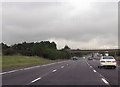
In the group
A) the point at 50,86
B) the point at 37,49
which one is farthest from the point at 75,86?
the point at 37,49

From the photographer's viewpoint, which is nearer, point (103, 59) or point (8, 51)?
point (103, 59)

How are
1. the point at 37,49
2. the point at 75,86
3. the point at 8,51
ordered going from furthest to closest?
the point at 37,49 → the point at 8,51 → the point at 75,86

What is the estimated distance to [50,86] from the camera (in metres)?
11.7

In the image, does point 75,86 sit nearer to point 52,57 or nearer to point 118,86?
point 118,86

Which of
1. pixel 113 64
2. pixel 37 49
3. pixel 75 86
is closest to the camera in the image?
pixel 75 86

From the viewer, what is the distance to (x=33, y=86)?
11734 mm

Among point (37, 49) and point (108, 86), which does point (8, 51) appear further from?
point (108, 86)

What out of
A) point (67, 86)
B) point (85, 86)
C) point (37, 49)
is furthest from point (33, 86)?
point (37, 49)

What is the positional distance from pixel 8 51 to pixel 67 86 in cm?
5948

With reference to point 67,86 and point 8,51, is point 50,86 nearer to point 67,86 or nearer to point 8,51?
point 67,86

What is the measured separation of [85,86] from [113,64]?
1652cm

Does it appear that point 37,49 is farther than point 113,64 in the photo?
Yes

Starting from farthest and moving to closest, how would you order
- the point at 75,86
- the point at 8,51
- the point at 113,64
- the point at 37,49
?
the point at 37,49 < the point at 8,51 < the point at 113,64 < the point at 75,86

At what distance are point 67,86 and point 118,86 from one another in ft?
8.93
